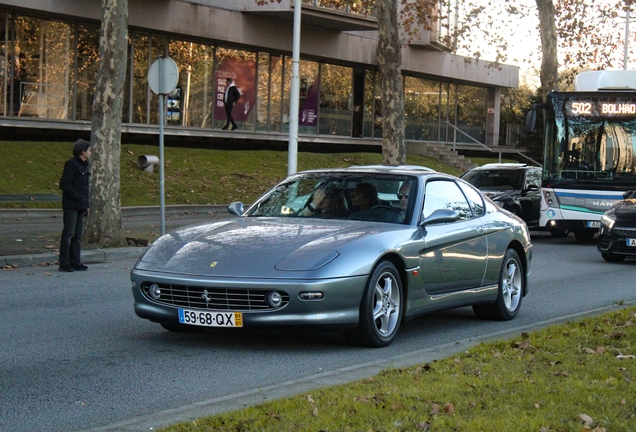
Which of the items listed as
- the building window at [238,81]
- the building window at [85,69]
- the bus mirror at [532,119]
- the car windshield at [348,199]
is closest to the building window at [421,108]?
the building window at [238,81]

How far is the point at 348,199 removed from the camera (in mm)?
9180

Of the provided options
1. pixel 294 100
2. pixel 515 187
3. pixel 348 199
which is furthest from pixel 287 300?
pixel 515 187

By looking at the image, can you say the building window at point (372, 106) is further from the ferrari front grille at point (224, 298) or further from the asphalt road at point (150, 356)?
the ferrari front grille at point (224, 298)

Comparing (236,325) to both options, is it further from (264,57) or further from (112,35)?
(264,57)

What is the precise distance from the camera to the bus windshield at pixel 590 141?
70.7 feet

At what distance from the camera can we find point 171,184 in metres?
27.5

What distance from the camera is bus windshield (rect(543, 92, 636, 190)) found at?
849 inches

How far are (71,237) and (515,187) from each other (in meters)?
12.1

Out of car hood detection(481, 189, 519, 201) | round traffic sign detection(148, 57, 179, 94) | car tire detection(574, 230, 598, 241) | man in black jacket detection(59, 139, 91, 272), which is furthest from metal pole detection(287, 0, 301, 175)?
man in black jacket detection(59, 139, 91, 272)

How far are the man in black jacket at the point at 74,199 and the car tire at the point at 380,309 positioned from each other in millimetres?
7010

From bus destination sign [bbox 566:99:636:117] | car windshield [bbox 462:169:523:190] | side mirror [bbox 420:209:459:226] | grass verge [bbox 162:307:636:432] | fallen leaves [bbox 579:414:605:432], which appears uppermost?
bus destination sign [bbox 566:99:636:117]

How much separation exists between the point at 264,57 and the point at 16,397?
3306 cm

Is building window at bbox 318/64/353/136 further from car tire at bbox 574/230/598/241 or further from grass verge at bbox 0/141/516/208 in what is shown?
car tire at bbox 574/230/598/241

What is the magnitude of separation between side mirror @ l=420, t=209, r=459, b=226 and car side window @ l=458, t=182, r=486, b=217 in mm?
986
